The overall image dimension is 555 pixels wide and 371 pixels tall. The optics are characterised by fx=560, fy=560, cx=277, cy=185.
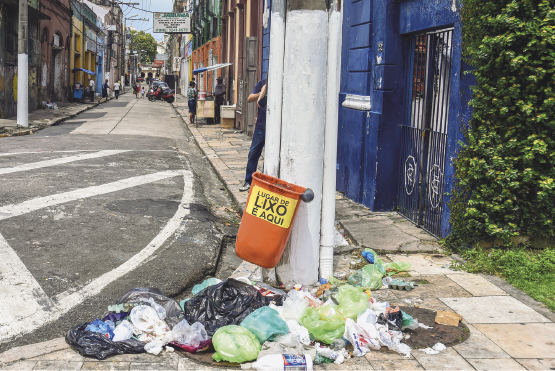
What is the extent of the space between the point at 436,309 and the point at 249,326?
155 cm

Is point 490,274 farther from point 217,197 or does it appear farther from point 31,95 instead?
point 31,95

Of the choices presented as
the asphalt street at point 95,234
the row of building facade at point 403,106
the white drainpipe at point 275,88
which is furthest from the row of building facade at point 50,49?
the white drainpipe at point 275,88

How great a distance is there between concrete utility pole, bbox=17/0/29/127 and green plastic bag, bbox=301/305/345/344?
670 inches

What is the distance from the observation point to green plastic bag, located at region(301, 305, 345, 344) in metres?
3.77

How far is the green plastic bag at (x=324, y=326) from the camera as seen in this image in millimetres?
3768

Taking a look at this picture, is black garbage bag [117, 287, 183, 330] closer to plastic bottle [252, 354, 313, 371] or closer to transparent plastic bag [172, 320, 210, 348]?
transparent plastic bag [172, 320, 210, 348]

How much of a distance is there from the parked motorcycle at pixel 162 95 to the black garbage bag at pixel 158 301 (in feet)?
126

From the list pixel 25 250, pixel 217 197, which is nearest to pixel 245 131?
pixel 217 197

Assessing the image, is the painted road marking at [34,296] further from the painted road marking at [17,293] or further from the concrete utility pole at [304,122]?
the concrete utility pole at [304,122]

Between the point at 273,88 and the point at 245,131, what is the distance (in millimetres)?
14706

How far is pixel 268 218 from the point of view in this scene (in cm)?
431

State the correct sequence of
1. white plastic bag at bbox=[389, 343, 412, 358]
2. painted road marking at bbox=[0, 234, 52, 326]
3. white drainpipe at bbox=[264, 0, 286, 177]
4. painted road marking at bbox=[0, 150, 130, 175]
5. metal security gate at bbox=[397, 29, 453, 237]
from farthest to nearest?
painted road marking at bbox=[0, 150, 130, 175] → metal security gate at bbox=[397, 29, 453, 237] → white drainpipe at bbox=[264, 0, 286, 177] → painted road marking at bbox=[0, 234, 52, 326] → white plastic bag at bbox=[389, 343, 412, 358]

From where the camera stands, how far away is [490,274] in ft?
16.9

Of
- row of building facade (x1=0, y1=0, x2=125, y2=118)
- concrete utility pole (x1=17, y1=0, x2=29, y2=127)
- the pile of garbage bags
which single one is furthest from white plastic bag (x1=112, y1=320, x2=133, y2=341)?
row of building facade (x1=0, y1=0, x2=125, y2=118)
